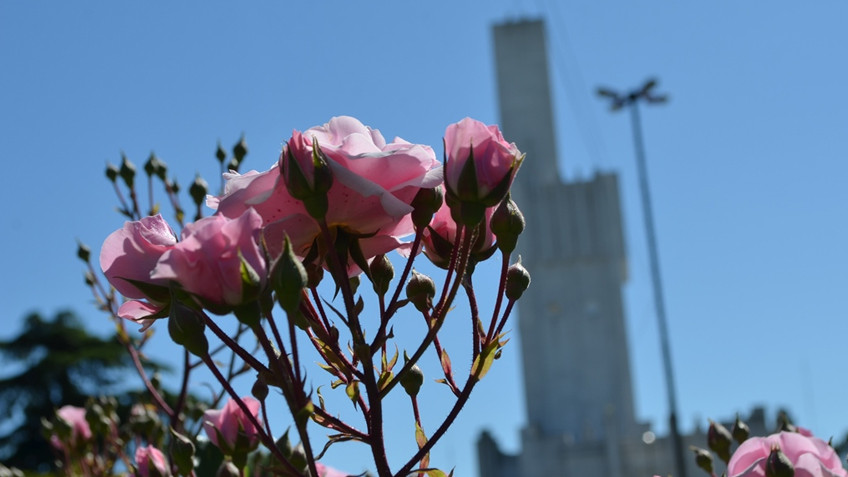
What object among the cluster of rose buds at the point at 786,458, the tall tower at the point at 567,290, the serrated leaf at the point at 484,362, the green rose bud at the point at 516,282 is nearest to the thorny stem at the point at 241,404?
the serrated leaf at the point at 484,362

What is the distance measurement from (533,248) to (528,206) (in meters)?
1.24

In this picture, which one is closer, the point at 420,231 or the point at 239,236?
the point at 239,236

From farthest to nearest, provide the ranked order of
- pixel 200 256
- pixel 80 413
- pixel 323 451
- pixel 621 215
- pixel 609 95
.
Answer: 1. pixel 621 215
2. pixel 609 95
3. pixel 80 413
4. pixel 323 451
5. pixel 200 256

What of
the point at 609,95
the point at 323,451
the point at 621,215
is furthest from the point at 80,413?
the point at 621,215

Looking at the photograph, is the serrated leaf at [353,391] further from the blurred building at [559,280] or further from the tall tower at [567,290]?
the tall tower at [567,290]

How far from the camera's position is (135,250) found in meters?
0.96

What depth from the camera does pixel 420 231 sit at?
1.04m

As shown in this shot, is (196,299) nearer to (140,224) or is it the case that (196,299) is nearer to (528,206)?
(140,224)

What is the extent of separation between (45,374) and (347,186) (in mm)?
23492

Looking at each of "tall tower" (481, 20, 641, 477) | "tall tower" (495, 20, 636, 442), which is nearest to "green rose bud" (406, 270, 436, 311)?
"tall tower" (481, 20, 641, 477)

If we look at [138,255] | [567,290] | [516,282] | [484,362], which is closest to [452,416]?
[484,362]

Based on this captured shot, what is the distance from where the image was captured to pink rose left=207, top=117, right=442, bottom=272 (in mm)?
961

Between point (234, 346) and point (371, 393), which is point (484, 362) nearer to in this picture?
point (371, 393)

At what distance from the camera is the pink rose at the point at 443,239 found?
1.13 meters
